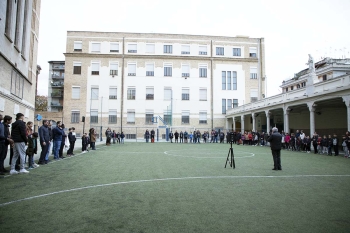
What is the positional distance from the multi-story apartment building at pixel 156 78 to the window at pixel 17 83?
2093 centimetres

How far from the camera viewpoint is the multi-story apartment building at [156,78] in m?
39.7

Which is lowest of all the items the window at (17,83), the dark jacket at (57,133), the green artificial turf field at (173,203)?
the green artificial turf field at (173,203)

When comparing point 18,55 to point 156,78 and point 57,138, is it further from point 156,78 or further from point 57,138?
point 156,78

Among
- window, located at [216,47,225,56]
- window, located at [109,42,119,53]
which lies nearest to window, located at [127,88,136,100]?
window, located at [109,42,119,53]

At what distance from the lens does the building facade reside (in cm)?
1728

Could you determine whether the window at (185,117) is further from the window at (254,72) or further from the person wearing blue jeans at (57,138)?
the person wearing blue jeans at (57,138)

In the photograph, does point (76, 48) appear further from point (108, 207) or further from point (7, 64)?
point (108, 207)

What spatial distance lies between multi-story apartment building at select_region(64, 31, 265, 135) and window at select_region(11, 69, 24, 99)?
20.9 metres

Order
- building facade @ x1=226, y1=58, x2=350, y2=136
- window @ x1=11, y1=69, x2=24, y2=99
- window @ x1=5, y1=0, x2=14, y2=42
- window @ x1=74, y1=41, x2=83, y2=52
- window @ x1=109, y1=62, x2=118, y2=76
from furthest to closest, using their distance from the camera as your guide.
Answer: window @ x1=74, y1=41, x2=83, y2=52 → window @ x1=109, y1=62, x2=118, y2=76 → building facade @ x1=226, y1=58, x2=350, y2=136 → window @ x1=11, y1=69, x2=24, y2=99 → window @ x1=5, y1=0, x2=14, y2=42

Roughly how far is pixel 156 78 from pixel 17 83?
83.6 feet

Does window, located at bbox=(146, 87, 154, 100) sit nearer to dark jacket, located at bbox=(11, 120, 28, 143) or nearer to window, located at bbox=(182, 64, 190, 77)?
window, located at bbox=(182, 64, 190, 77)

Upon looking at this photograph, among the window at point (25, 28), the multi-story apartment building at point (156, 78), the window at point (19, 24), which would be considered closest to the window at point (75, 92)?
the multi-story apartment building at point (156, 78)

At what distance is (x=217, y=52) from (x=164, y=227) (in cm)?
4176

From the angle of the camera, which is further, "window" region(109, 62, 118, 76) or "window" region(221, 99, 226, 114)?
"window" region(221, 99, 226, 114)
